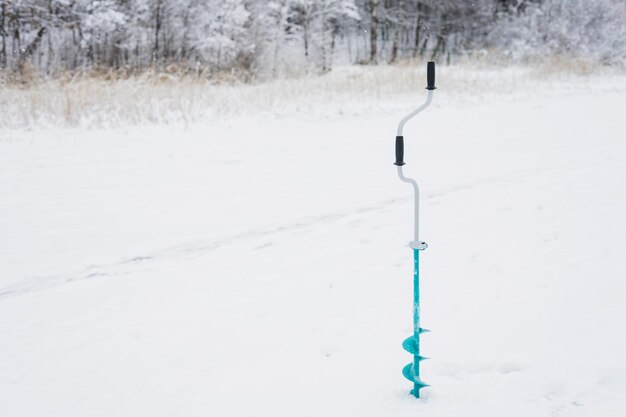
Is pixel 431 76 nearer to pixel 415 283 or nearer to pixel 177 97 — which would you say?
pixel 415 283

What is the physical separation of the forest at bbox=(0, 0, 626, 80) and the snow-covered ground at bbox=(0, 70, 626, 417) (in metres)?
7.60

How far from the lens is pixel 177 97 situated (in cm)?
1090

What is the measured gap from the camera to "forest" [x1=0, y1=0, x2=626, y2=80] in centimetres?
1742

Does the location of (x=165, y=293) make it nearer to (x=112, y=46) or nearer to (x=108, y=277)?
(x=108, y=277)

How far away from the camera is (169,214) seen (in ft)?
18.7

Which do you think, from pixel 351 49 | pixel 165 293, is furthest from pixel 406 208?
pixel 351 49

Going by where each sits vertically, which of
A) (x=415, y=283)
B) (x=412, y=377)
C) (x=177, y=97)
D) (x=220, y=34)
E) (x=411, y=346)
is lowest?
(x=412, y=377)

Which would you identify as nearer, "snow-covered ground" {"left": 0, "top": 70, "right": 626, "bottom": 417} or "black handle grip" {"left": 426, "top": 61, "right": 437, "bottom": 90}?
"black handle grip" {"left": 426, "top": 61, "right": 437, "bottom": 90}

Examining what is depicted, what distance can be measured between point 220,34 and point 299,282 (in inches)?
806

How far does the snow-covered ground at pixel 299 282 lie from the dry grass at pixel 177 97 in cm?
120

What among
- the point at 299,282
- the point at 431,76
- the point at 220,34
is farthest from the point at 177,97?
the point at 220,34

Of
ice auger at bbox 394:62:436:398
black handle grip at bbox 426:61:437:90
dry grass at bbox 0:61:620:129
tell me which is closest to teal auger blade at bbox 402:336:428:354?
ice auger at bbox 394:62:436:398

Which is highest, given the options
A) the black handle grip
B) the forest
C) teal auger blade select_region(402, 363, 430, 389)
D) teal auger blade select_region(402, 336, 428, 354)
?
the forest

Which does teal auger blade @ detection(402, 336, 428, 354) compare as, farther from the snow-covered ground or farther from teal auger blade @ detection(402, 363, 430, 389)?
the snow-covered ground
